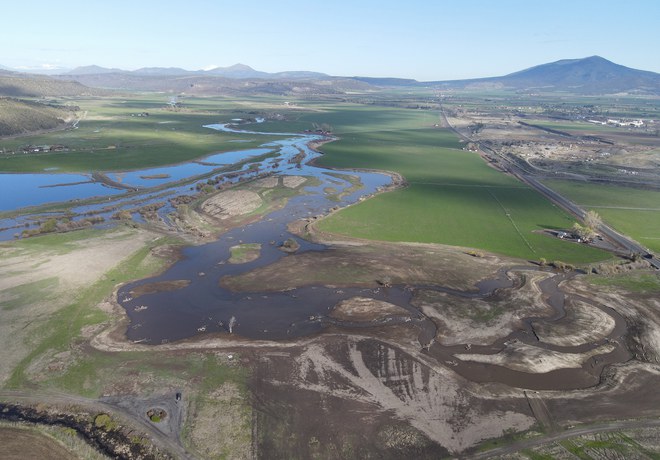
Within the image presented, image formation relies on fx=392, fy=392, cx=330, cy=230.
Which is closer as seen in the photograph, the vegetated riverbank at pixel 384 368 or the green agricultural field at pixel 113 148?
the vegetated riverbank at pixel 384 368

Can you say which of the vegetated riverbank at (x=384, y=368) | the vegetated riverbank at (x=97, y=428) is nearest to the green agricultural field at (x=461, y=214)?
the vegetated riverbank at (x=384, y=368)

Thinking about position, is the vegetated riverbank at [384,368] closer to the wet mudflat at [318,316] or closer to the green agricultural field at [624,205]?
the wet mudflat at [318,316]

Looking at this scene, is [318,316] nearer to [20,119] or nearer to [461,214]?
[461,214]

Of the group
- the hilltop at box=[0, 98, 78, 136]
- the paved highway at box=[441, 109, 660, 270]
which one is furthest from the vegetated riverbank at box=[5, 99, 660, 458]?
the hilltop at box=[0, 98, 78, 136]

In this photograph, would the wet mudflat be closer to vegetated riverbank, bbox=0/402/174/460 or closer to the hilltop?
vegetated riverbank, bbox=0/402/174/460

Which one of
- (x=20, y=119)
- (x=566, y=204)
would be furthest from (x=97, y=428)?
(x=20, y=119)
